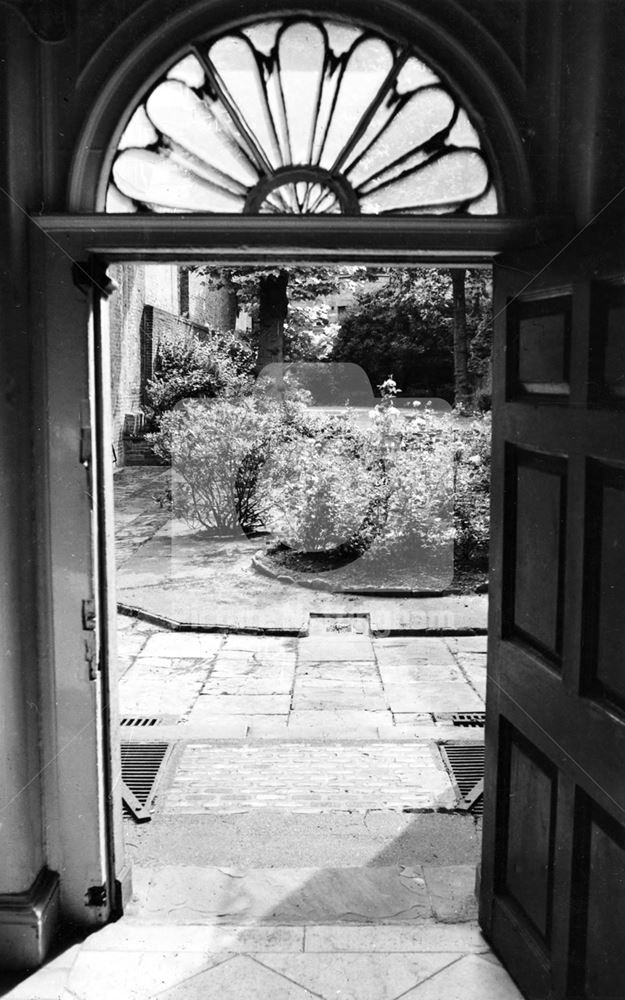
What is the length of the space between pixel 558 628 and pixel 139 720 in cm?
376

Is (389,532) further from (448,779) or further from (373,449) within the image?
(448,779)

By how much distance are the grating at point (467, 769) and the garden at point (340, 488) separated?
3706mm

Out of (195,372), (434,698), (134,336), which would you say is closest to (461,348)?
(195,372)

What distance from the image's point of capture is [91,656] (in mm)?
3203

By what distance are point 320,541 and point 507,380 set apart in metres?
7.03

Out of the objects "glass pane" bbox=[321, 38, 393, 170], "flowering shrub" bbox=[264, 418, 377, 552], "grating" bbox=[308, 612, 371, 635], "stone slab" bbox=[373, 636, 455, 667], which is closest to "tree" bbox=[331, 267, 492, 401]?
"flowering shrub" bbox=[264, 418, 377, 552]

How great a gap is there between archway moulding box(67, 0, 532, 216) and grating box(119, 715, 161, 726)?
12.0 ft

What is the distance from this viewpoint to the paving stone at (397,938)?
10.9 ft

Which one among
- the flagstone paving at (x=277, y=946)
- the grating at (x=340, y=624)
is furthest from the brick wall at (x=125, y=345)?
the flagstone paving at (x=277, y=946)

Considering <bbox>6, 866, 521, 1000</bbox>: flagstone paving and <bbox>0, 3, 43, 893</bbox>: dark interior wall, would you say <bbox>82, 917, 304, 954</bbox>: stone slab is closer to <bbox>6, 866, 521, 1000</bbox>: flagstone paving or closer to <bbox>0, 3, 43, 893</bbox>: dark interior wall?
<bbox>6, 866, 521, 1000</bbox>: flagstone paving

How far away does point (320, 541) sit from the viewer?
1002 centimetres

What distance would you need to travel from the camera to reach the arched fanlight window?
9.94 feet

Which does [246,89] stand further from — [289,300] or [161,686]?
[289,300]

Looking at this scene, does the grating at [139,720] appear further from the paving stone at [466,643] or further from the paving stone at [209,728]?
the paving stone at [466,643]
